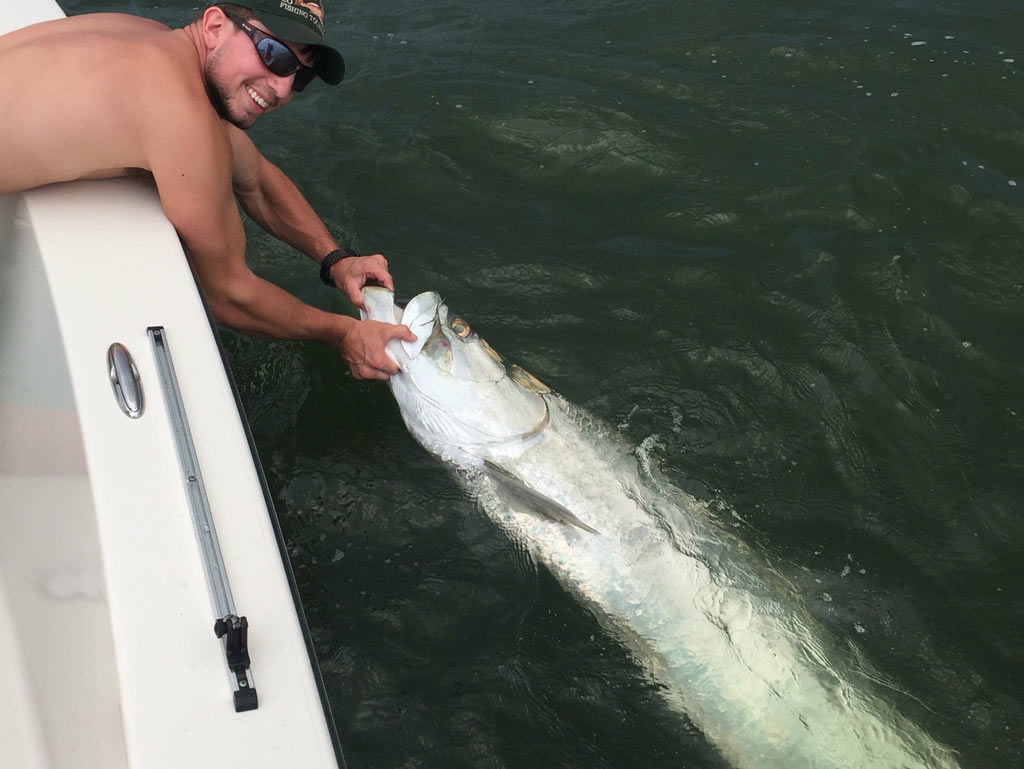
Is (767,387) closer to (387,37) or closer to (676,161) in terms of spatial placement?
(676,161)

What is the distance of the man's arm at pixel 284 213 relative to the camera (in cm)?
378

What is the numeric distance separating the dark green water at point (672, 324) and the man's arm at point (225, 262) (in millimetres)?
575

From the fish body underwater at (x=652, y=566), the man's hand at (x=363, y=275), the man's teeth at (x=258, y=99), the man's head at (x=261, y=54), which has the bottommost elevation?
the fish body underwater at (x=652, y=566)

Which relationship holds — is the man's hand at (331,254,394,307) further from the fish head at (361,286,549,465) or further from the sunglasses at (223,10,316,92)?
the sunglasses at (223,10,316,92)

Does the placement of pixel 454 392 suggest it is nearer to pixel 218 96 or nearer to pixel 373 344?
pixel 373 344

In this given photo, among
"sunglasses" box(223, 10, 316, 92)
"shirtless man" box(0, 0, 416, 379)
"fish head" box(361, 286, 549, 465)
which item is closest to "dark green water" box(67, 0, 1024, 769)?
"fish head" box(361, 286, 549, 465)

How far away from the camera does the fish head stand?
3.49m

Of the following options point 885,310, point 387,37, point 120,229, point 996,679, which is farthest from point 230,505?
point 387,37

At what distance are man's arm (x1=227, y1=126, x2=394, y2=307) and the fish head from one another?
11.5 inches

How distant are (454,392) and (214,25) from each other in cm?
146

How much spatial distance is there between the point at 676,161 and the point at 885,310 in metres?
1.52

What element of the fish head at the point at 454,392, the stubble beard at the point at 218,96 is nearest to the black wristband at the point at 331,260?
the fish head at the point at 454,392

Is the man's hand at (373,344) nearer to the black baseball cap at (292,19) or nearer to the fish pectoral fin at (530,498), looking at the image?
the fish pectoral fin at (530,498)

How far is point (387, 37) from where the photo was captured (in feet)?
21.1
